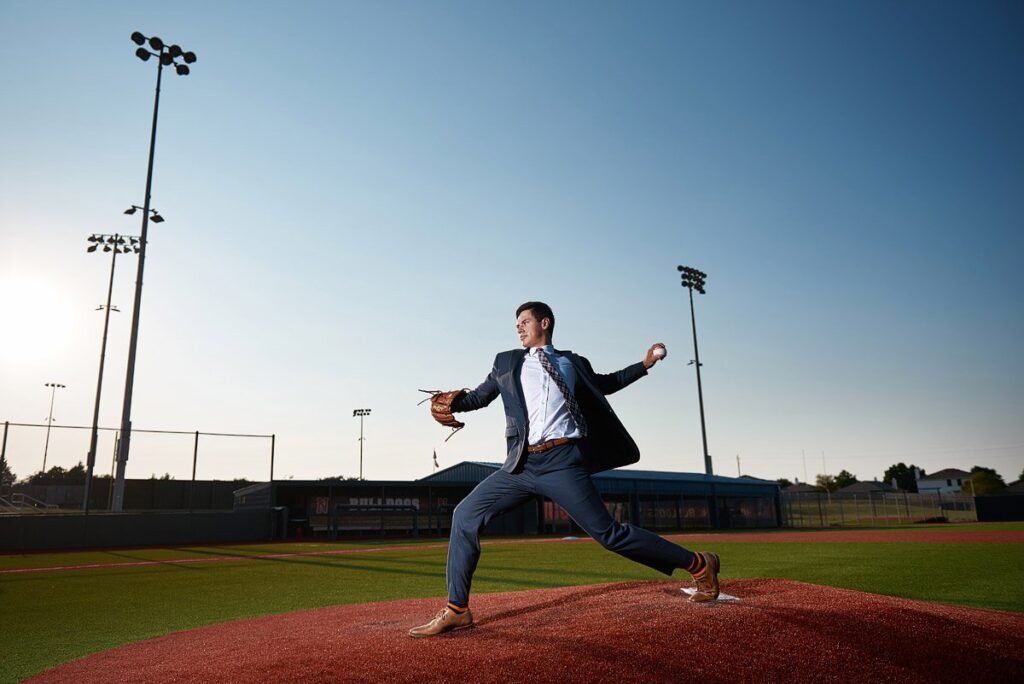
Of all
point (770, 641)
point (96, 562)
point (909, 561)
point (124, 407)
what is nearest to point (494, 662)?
point (770, 641)

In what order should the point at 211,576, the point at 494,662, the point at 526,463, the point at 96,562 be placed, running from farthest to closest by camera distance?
1. the point at 96,562
2. the point at 211,576
3. the point at 526,463
4. the point at 494,662

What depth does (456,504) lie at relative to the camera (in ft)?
104

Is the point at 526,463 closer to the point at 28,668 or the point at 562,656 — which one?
the point at 562,656

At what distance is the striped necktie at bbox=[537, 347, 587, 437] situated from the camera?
A: 436 cm

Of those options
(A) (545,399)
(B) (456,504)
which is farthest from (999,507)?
(A) (545,399)

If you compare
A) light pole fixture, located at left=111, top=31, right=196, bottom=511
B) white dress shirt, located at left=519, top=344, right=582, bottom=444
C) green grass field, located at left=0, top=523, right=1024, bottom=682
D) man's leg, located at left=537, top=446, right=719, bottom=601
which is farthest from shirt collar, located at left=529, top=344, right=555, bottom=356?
light pole fixture, located at left=111, top=31, right=196, bottom=511

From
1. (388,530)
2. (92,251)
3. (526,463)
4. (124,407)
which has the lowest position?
(388,530)

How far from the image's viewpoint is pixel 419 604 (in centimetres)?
673

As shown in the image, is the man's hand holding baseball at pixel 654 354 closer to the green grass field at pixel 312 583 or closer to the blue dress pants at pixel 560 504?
the blue dress pants at pixel 560 504

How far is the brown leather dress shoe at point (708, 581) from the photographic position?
4516mm

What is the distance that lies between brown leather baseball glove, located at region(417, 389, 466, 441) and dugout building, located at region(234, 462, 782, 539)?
1008 inches

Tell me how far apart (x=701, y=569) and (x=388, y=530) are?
1327 inches

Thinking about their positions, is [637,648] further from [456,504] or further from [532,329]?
[456,504]

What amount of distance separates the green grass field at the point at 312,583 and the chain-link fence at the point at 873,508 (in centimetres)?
3304
